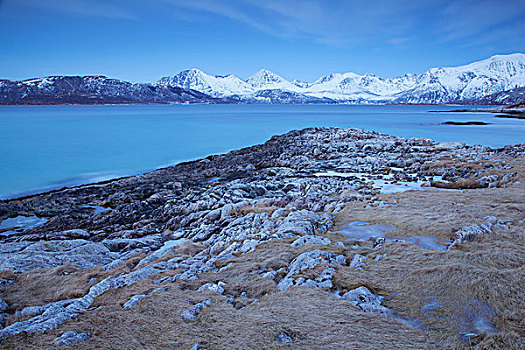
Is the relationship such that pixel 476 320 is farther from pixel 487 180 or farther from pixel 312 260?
pixel 487 180

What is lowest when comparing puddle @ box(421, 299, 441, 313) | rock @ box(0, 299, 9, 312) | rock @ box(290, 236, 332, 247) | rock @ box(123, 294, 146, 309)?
rock @ box(0, 299, 9, 312)

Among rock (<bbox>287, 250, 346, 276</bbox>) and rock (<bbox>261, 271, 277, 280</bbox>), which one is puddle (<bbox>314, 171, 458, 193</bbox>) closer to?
rock (<bbox>287, 250, 346, 276</bbox>)

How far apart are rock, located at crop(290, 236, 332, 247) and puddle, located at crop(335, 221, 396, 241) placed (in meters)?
0.96

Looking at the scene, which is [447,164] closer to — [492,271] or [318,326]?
[492,271]

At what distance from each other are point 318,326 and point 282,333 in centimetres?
52

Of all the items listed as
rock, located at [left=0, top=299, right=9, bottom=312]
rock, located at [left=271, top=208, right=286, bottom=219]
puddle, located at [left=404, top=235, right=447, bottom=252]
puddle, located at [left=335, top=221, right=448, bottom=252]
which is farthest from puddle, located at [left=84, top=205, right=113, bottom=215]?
puddle, located at [left=404, top=235, right=447, bottom=252]

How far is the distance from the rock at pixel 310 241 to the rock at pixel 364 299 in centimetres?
218

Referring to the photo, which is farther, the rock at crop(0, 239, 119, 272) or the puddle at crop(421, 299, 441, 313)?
the rock at crop(0, 239, 119, 272)

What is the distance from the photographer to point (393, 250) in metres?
6.14

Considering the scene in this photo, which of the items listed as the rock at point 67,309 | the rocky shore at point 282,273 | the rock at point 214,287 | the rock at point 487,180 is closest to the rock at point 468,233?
the rocky shore at point 282,273

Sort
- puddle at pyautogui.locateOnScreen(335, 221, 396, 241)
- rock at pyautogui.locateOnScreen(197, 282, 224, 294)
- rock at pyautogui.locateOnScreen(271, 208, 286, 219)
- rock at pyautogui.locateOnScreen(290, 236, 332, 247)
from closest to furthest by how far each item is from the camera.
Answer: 1. rock at pyautogui.locateOnScreen(197, 282, 224, 294)
2. rock at pyautogui.locateOnScreen(290, 236, 332, 247)
3. puddle at pyautogui.locateOnScreen(335, 221, 396, 241)
4. rock at pyautogui.locateOnScreen(271, 208, 286, 219)

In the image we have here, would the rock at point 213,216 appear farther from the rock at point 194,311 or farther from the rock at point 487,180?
the rock at point 487,180

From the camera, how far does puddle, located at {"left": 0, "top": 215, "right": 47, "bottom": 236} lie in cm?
1225

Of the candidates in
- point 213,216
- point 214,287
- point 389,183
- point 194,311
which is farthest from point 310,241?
point 389,183
